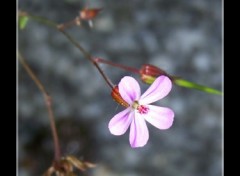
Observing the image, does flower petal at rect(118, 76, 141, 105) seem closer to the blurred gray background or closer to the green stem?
the green stem

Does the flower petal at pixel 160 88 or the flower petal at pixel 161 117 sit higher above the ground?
the flower petal at pixel 160 88

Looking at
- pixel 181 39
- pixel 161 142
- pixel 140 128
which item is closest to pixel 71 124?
pixel 161 142

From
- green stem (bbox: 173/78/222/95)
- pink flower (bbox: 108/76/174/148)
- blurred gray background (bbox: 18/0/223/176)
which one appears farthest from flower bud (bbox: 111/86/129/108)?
blurred gray background (bbox: 18/0/223/176)

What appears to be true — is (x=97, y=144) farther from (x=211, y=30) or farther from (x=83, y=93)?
(x=211, y=30)

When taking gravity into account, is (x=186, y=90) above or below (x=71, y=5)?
below

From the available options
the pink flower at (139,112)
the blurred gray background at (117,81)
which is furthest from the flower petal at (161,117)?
the blurred gray background at (117,81)

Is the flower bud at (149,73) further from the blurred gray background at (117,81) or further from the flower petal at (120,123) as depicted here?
the blurred gray background at (117,81)
